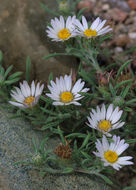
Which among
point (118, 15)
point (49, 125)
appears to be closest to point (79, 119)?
point (49, 125)

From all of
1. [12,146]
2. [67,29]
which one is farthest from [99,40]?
[12,146]

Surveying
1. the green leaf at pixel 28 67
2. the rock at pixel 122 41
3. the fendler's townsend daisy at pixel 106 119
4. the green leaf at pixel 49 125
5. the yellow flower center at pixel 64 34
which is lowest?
the green leaf at pixel 49 125

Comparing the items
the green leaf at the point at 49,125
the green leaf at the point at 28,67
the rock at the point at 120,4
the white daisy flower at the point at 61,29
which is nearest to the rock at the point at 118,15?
the rock at the point at 120,4

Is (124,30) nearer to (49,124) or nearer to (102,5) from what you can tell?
(102,5)

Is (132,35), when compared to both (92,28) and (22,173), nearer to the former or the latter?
(92,28)

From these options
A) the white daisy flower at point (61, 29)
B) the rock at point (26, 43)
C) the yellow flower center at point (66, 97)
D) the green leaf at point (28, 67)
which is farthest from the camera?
the rock at point (26, 43)

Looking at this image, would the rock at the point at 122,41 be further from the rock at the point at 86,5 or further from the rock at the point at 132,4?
the rock at the point at 86,5

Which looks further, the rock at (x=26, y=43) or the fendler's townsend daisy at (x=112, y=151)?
the rock at (x=26, y=43)
